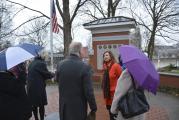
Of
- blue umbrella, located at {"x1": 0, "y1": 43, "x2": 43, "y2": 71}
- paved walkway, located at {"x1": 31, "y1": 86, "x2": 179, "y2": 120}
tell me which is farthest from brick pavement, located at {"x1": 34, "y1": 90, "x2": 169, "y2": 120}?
blue umbrella, located at {"x1": 0, "y1": 43, "x2": 43, "y2": 71}

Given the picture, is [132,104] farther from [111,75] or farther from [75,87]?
[111,75]

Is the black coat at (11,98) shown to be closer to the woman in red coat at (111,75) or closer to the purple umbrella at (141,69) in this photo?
the purple umbrella at (141,69)

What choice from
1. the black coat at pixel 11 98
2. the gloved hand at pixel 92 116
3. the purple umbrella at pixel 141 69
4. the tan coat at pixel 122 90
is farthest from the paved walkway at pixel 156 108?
the black coat at pixel 11 98

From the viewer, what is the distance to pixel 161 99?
15617 mm

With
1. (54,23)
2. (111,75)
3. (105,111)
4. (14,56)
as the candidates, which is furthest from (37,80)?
(54,23)

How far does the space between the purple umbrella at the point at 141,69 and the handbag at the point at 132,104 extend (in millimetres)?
172

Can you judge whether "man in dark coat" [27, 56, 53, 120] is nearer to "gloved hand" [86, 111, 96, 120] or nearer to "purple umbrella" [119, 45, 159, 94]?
"gloved hand" [86, 111, 96, 120]

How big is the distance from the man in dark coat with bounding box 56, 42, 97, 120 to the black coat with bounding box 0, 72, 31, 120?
40.3 inches

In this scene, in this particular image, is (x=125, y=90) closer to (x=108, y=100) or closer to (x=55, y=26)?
(x=108, y=100)

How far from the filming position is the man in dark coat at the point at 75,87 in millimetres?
6172

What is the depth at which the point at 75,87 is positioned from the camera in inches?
245

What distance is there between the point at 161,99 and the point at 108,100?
298 inches

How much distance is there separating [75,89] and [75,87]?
0.10 feet

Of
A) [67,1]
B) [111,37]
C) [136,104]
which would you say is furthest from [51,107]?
[67,1]
